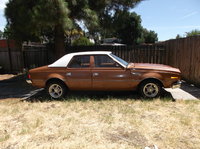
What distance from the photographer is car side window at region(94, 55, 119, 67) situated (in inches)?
222

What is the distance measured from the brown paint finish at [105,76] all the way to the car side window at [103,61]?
0.12 meters

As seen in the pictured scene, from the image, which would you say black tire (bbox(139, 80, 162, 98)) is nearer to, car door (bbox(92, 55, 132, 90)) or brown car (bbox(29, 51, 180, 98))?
brown car (bbox(29, 51, 180, 98))

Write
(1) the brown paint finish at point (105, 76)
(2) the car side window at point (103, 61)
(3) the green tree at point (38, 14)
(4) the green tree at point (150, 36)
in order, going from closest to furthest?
(1) the brown paint finish at point (105, 76) < (2) the car side window at point (103, 61) < (3) the green tree at point (38, 14) < (4) the green tree at point (150, 36)

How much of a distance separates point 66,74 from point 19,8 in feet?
10.9

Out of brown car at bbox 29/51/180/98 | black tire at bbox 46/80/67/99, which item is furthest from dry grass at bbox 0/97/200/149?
brown car at bbox 29/51/180/98

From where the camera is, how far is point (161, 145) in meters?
3.12

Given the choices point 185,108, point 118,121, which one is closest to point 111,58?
point 118,121

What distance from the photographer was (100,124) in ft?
13.3

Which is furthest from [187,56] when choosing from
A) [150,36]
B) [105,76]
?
[150,36]

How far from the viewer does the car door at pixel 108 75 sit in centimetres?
552

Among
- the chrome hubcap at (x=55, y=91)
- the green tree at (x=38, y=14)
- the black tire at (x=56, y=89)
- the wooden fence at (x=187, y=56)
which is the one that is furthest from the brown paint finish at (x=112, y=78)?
the wooden fence at (x=187, y=56)

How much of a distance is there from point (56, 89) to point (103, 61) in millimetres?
1900

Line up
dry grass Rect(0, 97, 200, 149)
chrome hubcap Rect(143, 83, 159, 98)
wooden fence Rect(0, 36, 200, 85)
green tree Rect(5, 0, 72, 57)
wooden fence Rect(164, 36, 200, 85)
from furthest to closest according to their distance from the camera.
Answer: wooden fence Rect(0, 36, 200, 85) < wooden fence Rect(164, 36, 200, 85) < green tree Rect(5, 0, 72, 57) < chrome hubcap Rect(143, 83, 159, 98) < dry grass Rect(0, 97, 200, 149)

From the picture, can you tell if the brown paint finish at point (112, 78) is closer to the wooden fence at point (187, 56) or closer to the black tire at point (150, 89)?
the black tire at point (150, 89)
